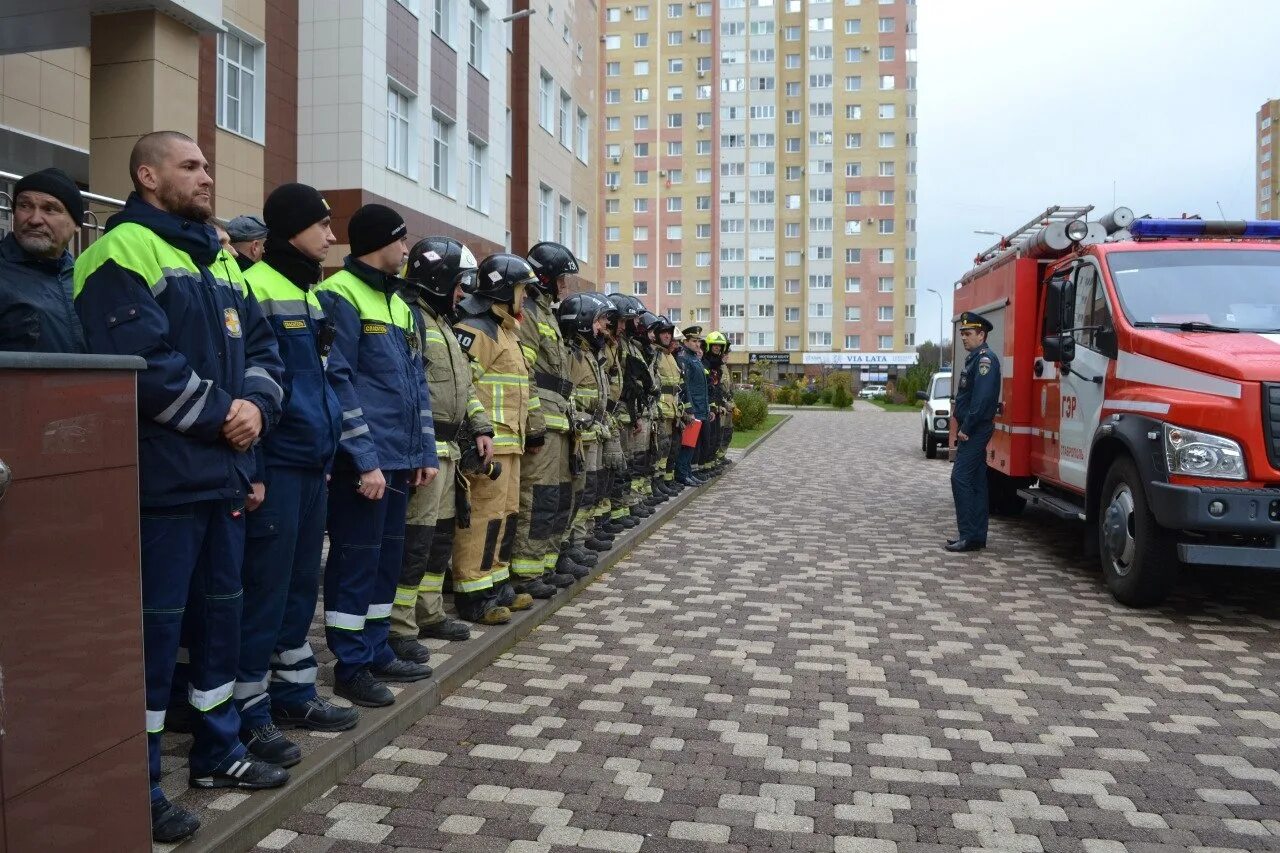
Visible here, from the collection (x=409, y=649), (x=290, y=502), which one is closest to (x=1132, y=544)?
(x=409, y=649)

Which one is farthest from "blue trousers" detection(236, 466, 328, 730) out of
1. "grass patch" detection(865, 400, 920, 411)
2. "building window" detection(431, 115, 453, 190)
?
"grass patch" detection(865, 400, 920, 411)

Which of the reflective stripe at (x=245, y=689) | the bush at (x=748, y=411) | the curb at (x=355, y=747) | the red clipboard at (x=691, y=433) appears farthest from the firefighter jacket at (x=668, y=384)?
the bush at (x=748, y=411)

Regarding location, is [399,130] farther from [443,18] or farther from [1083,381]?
[1083,381]

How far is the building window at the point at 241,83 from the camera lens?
1642 cm

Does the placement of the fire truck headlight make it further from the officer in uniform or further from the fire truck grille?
the officer in uniform

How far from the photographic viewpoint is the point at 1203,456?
6.68m

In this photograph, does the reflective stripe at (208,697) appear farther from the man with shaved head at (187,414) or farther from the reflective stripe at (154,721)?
the reflective stripe at (154,721)

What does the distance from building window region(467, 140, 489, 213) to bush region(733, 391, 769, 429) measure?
9.92 meters

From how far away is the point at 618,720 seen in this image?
494cm

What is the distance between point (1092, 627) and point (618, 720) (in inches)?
149

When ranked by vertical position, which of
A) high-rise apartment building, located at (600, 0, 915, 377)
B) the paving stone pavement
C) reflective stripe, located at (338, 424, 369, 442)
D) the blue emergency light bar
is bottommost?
the paving stone pavement

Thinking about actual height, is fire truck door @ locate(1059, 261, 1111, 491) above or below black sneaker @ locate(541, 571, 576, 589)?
above

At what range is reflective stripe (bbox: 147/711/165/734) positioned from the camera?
336cm

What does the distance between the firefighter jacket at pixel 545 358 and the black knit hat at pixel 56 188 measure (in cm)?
310
